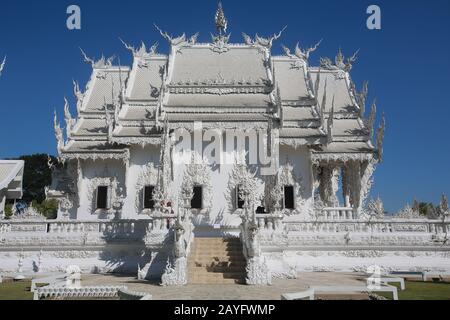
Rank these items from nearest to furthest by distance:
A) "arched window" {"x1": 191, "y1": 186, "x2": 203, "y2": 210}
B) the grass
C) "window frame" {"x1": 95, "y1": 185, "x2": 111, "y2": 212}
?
the grass
"arched window" {"x1": 191, "y1": 186, "x2": 203, "y2": 210}
"window frame" {"x1": 95, "y1": 185, "x2": 111, "y2": 212}

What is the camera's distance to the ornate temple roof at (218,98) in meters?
17.2

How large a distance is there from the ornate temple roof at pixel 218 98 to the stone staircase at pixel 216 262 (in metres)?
5.71

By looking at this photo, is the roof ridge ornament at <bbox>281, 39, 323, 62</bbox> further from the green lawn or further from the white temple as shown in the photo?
the green lawn

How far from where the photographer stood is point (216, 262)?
444 inches

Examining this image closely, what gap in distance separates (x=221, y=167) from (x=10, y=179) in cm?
757

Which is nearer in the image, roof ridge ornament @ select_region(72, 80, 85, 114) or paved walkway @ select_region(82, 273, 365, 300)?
paved walkway @ select_region(82, 273, 365, 300)

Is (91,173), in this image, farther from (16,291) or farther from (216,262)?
(216,262)

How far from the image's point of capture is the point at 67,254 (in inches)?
540

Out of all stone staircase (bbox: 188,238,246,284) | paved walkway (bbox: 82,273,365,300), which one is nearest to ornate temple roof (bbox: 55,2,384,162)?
stone staircase (bbox: 188,238,246,284)

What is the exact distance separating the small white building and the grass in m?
12.3

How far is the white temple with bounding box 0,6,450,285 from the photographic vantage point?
1370 cm

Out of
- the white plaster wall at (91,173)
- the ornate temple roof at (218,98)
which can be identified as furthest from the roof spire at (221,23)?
the white plaster wall at (91,173)

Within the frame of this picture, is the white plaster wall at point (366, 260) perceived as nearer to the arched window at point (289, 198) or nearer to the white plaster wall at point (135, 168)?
the arched window at point (289, 198)
